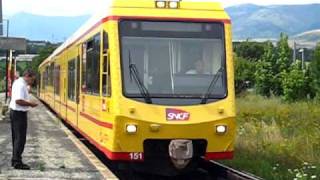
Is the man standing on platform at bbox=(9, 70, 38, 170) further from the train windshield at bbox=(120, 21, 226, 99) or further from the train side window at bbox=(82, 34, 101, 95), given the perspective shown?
the train windshield at bbox=(120, 21, 226, 99)

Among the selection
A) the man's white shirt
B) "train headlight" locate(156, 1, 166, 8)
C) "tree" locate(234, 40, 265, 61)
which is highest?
"tree" locate(234, 40, 265, 61)

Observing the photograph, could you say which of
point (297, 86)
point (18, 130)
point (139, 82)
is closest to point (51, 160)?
point (18, 130)

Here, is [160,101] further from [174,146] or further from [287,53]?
[287,53]

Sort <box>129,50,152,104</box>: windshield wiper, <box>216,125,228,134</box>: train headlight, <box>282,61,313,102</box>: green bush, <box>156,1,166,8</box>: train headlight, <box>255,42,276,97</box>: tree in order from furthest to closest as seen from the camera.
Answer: <box>255,42,276,97</box>: tree, <box>282,61,313,102</box>: green bush, <box>156,1,166,8</box>: train headlight, <box>216,125,228,134</box>: train headlight, <box>129,50,152,104</box>: windshield wiper


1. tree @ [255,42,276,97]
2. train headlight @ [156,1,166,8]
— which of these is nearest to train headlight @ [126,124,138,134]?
train headlight @ [156,1,166,8]

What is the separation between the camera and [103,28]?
478 inches

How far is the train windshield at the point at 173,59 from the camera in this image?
37.5 feet

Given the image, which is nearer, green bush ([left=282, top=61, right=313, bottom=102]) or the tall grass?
the tall grass

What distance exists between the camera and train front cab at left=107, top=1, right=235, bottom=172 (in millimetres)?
11164

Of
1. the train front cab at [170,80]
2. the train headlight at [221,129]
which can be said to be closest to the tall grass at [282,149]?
the train headlight at [221,129]

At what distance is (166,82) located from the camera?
11508mm

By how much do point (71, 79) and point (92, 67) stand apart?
5252mm

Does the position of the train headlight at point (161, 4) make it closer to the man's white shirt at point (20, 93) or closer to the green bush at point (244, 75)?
the man's white shirt at point (20, 93)

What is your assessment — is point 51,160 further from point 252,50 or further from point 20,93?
point 252,50
